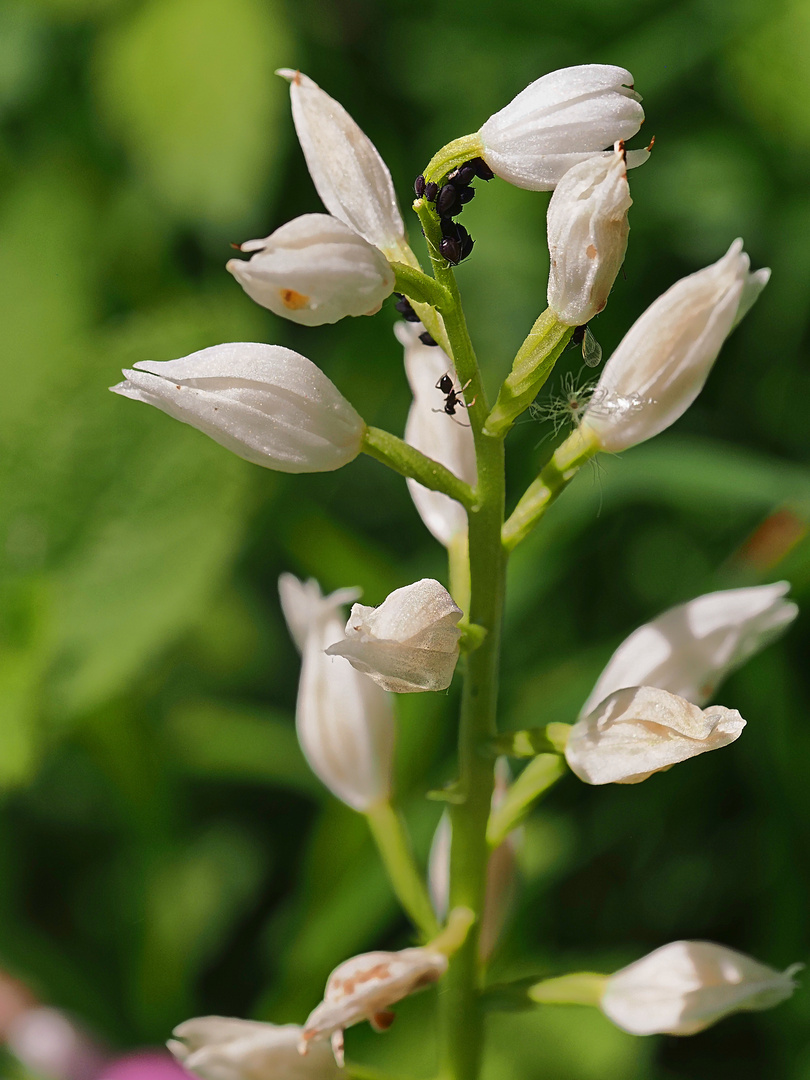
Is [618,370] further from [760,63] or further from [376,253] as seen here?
[760,63]

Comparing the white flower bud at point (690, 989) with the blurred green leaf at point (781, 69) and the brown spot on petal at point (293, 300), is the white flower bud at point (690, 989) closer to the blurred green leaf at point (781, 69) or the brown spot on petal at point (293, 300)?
the brown spot on petal at point (293, 300)

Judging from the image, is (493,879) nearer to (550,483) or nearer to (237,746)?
(550,483)

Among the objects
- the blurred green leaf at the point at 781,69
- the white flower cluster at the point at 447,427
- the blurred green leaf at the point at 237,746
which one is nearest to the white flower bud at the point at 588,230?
the white flower cluster at the point at 447,427

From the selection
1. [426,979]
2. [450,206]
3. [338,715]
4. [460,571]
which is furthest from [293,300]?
[426,979]

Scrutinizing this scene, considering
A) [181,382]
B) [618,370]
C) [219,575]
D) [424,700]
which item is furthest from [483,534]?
[424,700]

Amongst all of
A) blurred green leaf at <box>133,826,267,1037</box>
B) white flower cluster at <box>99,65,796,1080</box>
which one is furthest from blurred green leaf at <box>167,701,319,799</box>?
white flower cluster at <box>99,65,796,1080</box>

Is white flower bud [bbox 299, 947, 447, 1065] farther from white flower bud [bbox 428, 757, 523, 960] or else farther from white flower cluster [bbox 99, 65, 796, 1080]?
white flower bud [bbox 428, 757, 523, 960]
